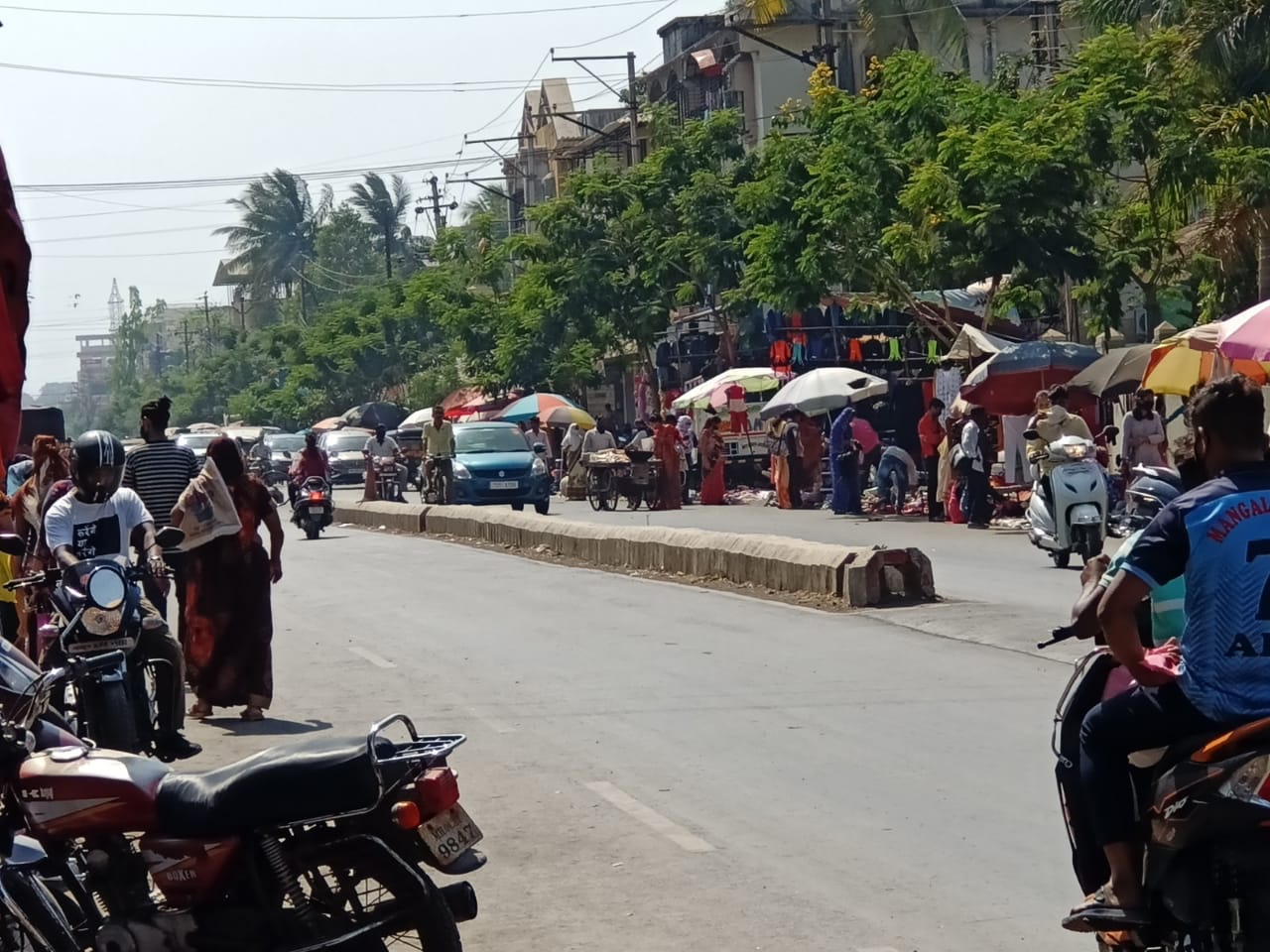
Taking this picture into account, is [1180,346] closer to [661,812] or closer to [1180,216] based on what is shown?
[1180,216]

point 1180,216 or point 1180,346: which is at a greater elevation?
point 1180,216

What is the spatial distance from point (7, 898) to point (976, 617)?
10519 millimetres

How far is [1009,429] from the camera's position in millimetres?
29906

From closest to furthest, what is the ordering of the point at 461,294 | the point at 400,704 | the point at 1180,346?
the point at 400,704, the point at 1180,346, the point at 461,294

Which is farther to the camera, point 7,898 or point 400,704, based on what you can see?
point 400,704

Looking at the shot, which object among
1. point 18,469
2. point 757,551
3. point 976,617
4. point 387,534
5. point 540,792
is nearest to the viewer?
point 540,792

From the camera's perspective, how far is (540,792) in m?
8.95

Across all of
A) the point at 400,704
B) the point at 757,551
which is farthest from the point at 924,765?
the point at 757,551

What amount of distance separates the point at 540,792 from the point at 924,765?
1.76 metres

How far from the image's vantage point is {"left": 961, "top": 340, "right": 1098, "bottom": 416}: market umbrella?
2786 cm

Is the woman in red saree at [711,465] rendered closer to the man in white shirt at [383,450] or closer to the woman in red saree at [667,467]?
the woman in red saree at [667,467]

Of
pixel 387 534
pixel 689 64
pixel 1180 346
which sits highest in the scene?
pixel 689 64

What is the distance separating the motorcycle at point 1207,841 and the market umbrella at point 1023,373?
23242mm

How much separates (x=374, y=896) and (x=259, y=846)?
0.32 m
